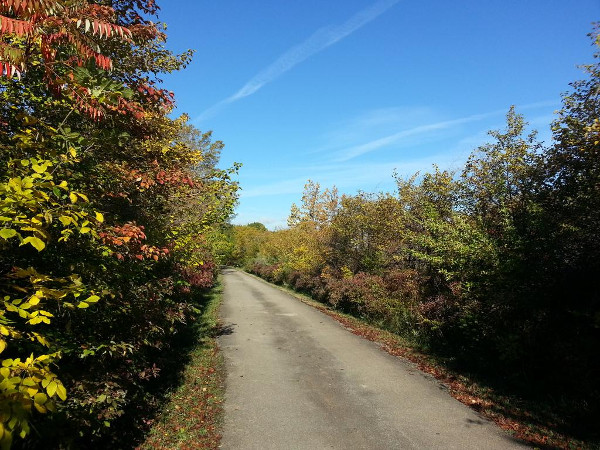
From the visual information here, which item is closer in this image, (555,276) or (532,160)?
(555,276)

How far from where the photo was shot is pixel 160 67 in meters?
6.01

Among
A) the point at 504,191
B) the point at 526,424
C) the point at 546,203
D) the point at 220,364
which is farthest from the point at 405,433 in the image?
the point at 504,191

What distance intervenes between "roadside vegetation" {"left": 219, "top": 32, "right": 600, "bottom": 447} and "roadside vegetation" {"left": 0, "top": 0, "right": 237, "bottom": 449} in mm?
6350

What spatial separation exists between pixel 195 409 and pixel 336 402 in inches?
106

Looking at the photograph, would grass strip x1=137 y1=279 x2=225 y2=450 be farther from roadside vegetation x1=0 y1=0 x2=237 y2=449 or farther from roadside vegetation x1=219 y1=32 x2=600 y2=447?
roadside vegetation x1=219 y1=32 x2=600 y2=447

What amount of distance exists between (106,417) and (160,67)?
18.0ft

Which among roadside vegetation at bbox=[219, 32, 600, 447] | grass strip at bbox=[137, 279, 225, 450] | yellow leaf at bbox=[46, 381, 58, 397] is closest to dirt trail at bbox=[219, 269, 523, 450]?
grass strip at bbox=[137, 279, 225, 450]

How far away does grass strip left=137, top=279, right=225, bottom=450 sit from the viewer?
17.3ft

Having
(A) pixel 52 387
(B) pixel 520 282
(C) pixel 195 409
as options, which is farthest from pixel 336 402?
(A) pixel 52 387

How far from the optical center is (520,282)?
728 cm

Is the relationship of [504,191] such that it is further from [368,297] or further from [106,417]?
[106,417]

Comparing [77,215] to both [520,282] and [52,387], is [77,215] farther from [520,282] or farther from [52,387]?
[520,282]

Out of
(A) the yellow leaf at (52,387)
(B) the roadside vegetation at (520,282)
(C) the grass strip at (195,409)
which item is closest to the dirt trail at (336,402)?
(C) the grass strip at (195,409)

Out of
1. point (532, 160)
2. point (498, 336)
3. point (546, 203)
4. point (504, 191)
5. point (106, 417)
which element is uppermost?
point (532, 160)
